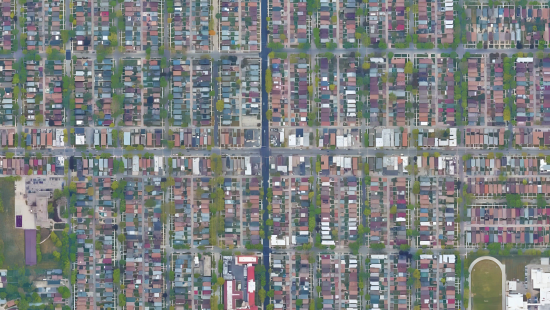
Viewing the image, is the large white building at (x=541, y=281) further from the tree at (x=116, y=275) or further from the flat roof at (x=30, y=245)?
the flat roof at (x=30, y=245)

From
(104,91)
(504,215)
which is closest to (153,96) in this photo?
(104,91)

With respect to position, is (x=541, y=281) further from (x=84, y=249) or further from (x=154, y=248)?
(x=84, y=249)

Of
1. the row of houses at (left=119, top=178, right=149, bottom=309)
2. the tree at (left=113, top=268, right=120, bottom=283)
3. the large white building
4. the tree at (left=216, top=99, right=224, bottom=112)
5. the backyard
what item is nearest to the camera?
the large white building

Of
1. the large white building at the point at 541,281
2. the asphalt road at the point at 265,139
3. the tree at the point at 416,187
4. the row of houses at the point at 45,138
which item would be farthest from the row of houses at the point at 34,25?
the large white building at the point at 541,281

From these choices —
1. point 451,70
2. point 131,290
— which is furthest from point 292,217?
point 451,70

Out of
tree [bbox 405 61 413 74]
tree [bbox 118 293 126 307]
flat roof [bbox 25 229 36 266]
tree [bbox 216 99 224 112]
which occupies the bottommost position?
tree [bbox 118 293 126 307]

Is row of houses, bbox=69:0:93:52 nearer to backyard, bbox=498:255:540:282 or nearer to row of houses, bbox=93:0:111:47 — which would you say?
row of houses, bbox=93:0:111:47

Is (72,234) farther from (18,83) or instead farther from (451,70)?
(451,70)

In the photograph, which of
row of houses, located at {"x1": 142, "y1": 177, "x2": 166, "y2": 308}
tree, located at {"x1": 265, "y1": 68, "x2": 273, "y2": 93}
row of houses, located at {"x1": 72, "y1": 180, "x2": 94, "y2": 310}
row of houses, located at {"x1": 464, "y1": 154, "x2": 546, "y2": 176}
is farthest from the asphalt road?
row of houses, located at {"x1": 464, "y1": 154, "x2": 546, "y2": 176}
